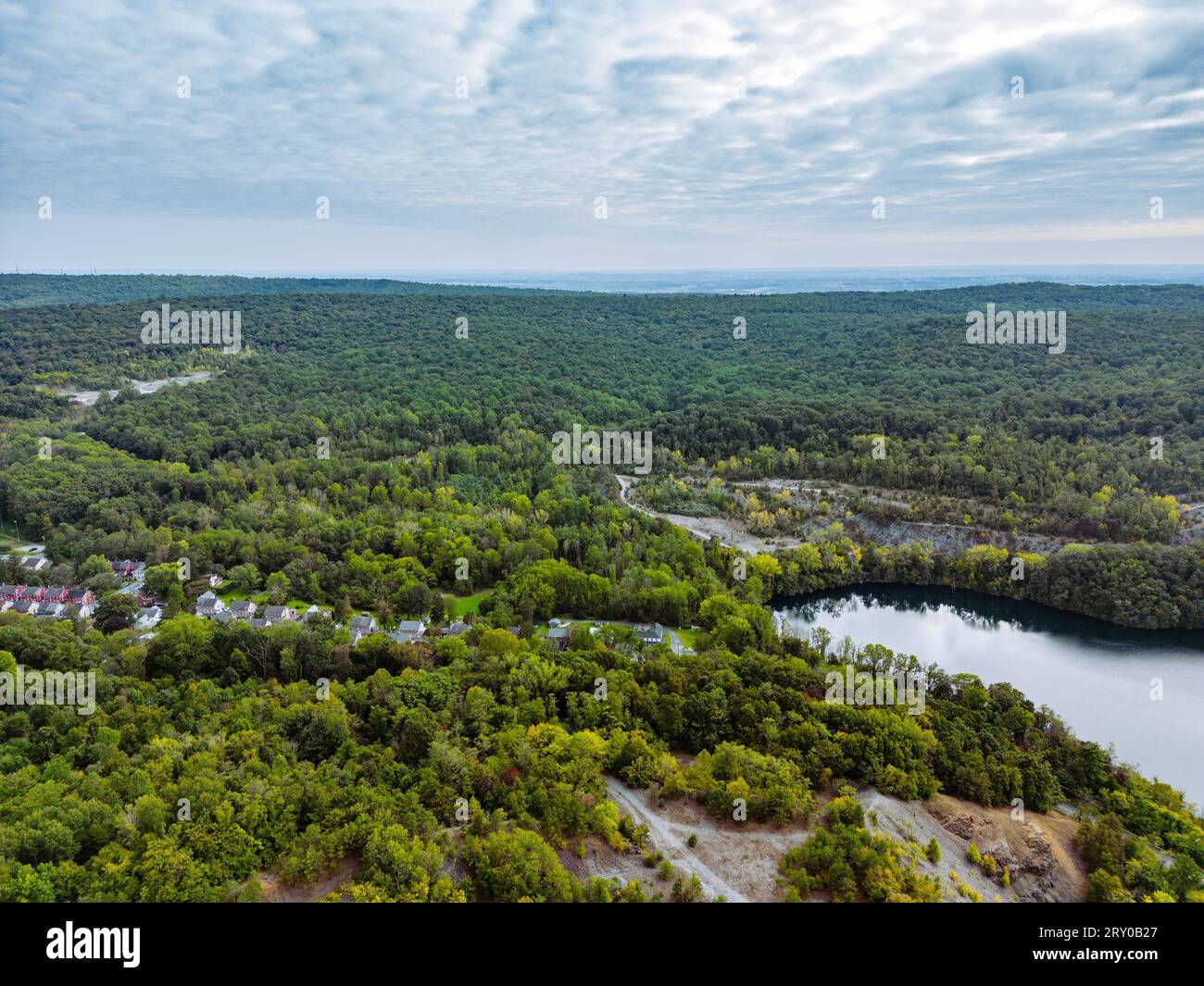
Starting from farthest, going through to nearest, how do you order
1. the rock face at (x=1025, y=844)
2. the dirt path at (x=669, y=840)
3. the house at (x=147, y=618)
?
the house at (x=147, y=618) < the rock face at (x=1025, y=844) < the dirt path at (x=669, y=840)

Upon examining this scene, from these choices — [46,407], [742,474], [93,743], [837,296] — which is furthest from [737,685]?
[837,296]

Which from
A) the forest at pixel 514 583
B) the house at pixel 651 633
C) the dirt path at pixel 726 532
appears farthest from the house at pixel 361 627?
the dirt path at pixel 726 532

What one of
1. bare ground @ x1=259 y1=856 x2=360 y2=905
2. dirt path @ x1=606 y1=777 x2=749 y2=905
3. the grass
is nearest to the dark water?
the grass

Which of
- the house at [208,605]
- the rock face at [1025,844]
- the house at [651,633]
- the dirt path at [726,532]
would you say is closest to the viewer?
the rock face at [1025,844]

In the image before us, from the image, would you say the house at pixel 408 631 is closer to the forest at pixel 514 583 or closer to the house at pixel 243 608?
the forest at pixel 514 583

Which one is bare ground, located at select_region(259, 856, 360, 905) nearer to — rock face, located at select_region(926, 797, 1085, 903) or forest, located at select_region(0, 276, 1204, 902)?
forest, located at select_region(0, 276, 1204, 902)

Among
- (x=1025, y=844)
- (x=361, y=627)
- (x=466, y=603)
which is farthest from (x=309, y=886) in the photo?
(x=466, y=603)

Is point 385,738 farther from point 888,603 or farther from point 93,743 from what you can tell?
point 888,603
